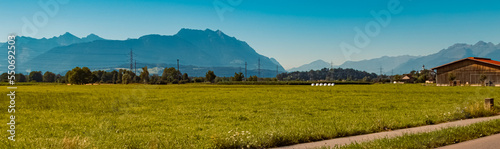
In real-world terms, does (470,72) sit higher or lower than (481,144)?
higher

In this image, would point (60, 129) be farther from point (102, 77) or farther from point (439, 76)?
point (102, 77)

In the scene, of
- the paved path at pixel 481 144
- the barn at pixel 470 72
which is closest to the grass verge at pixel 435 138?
the paved path at pixel 481 144

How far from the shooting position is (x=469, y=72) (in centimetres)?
8831

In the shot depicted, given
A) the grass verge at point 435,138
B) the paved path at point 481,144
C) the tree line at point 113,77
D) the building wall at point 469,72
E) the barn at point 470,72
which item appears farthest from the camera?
the tree line at point 113,77

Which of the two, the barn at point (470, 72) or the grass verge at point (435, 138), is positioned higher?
the barn at point (470, 72)

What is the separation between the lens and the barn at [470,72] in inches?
3248

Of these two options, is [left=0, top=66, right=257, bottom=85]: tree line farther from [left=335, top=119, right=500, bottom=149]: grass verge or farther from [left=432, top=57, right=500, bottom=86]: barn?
[left=335, top=119, right=500, bottom=149]: grass verge

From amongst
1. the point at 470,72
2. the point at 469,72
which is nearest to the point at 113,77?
the point at 469,72

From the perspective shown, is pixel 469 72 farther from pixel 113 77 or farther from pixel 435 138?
pixel 113 77

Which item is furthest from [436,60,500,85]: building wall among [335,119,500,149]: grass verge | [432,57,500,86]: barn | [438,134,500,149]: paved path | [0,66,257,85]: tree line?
[0,66,257,85]: tree line

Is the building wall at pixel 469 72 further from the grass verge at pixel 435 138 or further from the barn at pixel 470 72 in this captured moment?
the grass verge at pixel 435 138

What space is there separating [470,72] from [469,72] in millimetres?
266

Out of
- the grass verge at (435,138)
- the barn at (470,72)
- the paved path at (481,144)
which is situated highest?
the barn at (470,72)

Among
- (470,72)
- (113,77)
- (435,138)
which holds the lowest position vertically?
(435,138)
